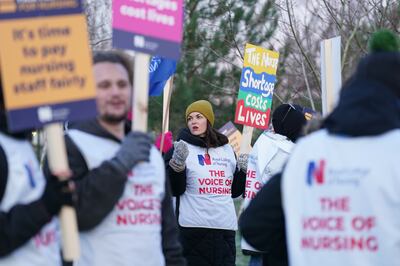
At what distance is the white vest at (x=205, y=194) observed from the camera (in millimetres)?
8141

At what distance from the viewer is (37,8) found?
3600mm

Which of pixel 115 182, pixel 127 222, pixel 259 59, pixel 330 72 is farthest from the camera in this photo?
pixel 259 59

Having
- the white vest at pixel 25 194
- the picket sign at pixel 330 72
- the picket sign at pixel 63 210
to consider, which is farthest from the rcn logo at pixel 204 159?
the picket sign at pixel 63 210

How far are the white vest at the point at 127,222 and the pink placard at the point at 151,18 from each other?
1.89 feet

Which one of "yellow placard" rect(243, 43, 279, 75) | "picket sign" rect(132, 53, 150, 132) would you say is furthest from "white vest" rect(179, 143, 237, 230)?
"picket sign" rect(132, 53, 150, 132)

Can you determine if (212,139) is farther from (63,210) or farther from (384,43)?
(63,210)

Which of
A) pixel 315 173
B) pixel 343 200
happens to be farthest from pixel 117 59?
pixel 343 200

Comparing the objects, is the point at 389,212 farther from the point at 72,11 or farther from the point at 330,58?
the point at 330,58

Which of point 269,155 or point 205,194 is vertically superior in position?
point 269,155

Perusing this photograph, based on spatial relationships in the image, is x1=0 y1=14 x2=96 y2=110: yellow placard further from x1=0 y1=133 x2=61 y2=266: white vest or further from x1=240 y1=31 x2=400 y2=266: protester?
x1=240 y1=31 x2=400 y2=266: protester

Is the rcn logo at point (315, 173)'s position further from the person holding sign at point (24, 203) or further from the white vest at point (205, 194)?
the white vest at point (205, 194)

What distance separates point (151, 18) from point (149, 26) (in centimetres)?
5

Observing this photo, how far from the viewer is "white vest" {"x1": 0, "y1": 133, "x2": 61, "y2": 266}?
3.62m

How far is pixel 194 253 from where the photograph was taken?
8164 millimetres
